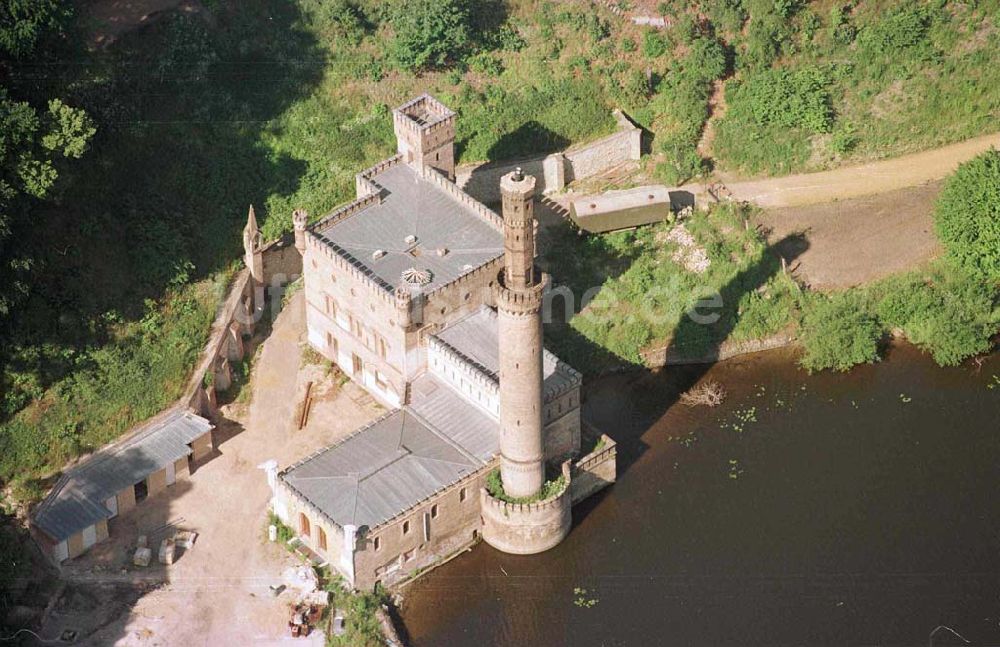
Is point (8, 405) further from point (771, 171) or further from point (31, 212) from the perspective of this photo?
point (771, 171)

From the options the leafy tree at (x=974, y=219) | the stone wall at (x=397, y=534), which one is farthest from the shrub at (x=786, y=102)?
the stone wall at (x=397, y=534)

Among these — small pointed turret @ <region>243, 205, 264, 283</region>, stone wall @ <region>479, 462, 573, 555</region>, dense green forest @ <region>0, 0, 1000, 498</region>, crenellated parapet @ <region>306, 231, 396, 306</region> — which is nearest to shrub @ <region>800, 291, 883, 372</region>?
dense green forest @ <region>0, 0, 1000, 498</region>

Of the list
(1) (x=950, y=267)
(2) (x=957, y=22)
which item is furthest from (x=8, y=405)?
(2) (x=957, y=22)

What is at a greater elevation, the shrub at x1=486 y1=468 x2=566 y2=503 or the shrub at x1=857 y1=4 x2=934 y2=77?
the shrub at x1=857 y1=4 x2=934 y2=77

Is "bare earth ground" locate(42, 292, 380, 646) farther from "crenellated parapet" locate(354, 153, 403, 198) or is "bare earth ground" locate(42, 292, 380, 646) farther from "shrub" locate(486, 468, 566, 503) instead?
"shrub" locate(486, 468, 566, 503)

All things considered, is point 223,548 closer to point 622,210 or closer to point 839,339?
point 622,210

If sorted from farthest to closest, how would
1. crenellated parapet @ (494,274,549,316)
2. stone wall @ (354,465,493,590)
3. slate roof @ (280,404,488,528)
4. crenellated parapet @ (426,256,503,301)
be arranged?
crenellated parapet @ (426,256,503,301)
slate roof @ (280,404,488,528)
stone wall @ (354,465,493,590)
crenellated parapet @ (494,274,549,316)

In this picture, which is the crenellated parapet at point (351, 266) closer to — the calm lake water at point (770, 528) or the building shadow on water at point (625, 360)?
the building shadow on water at point (625, 360)
